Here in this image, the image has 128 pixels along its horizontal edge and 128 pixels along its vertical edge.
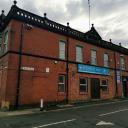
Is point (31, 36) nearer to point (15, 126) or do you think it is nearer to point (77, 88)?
point (77, 88)

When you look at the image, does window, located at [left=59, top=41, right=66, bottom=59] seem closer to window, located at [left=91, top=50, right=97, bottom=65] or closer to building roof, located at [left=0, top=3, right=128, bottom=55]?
building roof, located at [left=0, top=3, right=128, bottom=55]

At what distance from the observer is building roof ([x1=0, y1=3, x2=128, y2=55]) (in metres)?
18.4

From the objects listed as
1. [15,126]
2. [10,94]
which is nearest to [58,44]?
[10,94]

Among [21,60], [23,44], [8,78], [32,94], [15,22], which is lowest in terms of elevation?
[32,94]

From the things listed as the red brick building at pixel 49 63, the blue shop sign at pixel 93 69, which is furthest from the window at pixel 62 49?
the blue shop sign at pixel 93 69

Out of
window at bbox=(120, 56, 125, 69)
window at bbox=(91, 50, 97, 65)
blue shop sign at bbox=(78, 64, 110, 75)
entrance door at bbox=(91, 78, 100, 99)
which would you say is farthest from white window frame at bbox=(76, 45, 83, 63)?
window at bbox=(120, 56, 125, 69)

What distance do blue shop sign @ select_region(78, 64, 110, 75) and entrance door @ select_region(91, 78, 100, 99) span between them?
1.12 meters

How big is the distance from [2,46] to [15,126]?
1168cm

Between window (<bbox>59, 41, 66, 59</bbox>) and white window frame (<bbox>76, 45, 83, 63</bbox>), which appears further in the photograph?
white window frame (<bbox>76, 45, 83, 63</bbox>)

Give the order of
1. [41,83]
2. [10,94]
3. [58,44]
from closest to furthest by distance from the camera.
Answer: [10,94], [41,83], [58,44]

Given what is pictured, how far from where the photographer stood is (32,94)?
59.0ft

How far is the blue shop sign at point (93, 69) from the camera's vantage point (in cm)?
2323

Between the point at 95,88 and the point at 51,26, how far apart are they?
31.3ft

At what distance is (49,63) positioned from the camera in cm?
1998
